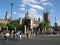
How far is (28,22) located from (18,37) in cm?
15744

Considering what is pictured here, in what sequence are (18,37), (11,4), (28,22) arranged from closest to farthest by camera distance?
(18,37) → (11,4) → (28,22)

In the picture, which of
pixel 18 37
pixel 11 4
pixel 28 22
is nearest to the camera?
pixel 18 37

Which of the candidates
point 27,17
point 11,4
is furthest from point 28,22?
point 11,4

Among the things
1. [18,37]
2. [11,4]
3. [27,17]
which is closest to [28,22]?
[27,17]

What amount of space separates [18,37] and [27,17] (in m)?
165

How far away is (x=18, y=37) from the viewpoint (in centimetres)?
3183

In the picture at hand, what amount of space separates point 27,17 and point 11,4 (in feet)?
388

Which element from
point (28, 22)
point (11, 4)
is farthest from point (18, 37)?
point (28, 22)

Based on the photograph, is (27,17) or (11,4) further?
(27,17)

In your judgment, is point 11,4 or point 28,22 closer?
point 11,4

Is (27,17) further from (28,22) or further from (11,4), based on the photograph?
(11,4)

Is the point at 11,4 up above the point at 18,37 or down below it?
→ above

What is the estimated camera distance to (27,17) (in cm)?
→ 19712

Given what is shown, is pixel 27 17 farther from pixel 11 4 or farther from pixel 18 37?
pixel 18 37
